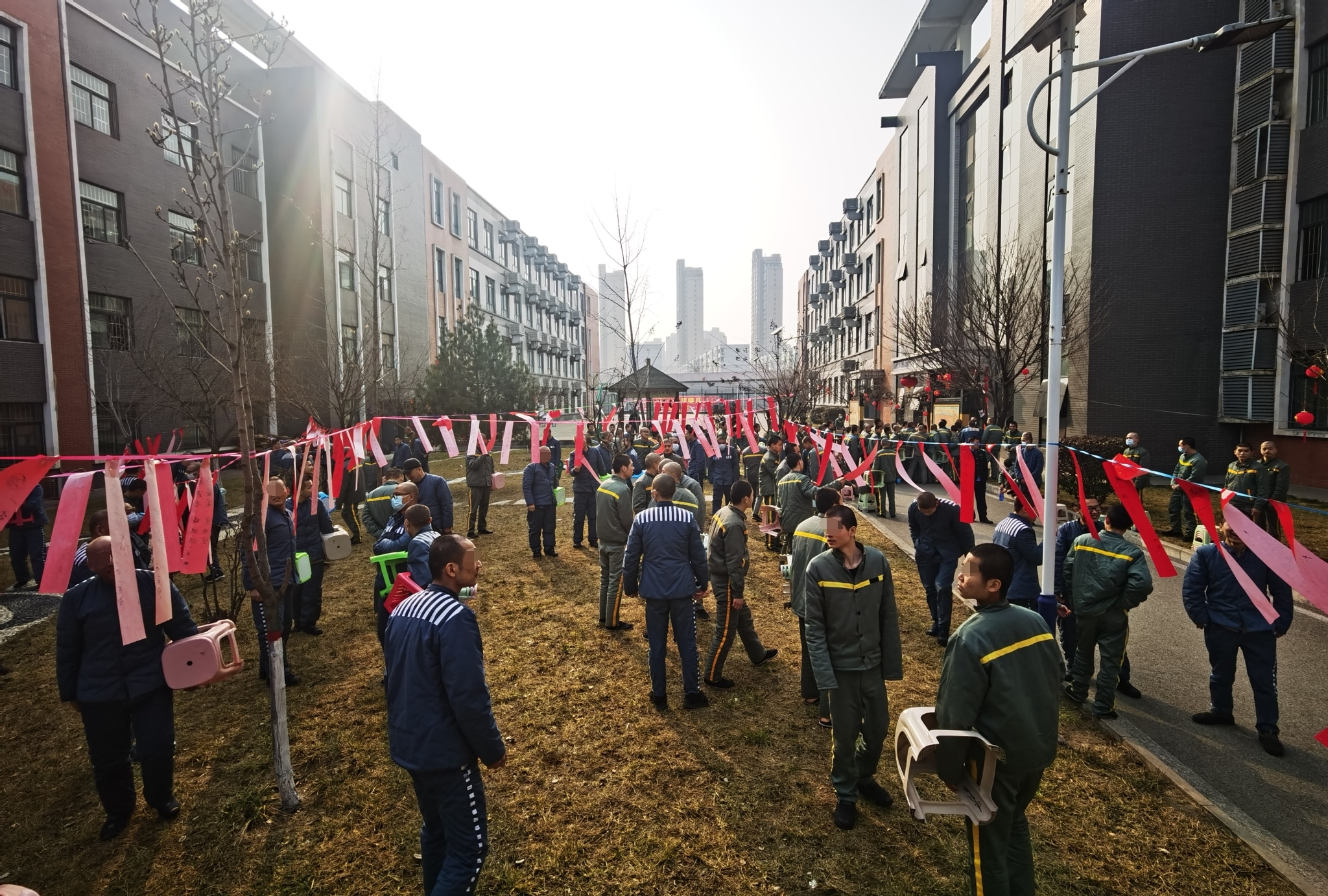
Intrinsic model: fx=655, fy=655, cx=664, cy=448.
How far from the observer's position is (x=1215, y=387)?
776 inches

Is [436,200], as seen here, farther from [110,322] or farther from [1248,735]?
[1248,735]

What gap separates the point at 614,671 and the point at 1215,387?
21750 millimetres

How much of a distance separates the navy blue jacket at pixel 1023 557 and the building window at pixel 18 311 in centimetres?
2531

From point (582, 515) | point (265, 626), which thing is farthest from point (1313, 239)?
point (265, 626)

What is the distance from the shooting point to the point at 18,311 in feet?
61.7

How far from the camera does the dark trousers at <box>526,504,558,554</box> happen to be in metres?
11.6

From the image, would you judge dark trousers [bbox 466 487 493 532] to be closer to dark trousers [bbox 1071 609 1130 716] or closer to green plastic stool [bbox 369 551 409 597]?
green plastic stool [bbox 369 551 409 597]

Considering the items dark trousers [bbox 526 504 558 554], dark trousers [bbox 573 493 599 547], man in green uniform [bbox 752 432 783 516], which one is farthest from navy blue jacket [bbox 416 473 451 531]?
man in green uniform [bbox 752 432 783 516]

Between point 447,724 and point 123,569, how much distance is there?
2.41 meters

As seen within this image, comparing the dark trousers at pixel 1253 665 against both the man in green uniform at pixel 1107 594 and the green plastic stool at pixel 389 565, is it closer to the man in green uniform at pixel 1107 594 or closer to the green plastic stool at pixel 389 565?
the man in green uniform at pixel 1107 594

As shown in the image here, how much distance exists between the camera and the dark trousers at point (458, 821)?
328 centimetres

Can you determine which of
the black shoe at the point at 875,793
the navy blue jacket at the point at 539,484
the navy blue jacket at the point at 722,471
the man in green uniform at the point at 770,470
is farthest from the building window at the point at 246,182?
the black shoe at the point at 875,793

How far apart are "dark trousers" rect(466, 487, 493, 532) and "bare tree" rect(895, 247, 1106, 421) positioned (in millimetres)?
14857

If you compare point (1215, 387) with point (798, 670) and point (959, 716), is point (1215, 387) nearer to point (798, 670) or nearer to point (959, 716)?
point (798, 670)
